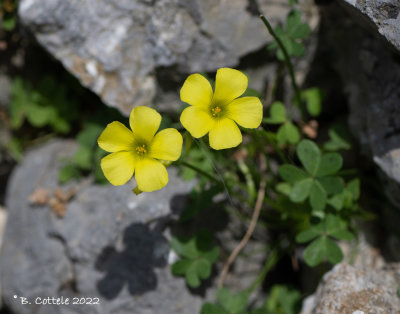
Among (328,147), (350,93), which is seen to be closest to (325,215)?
(328,147)

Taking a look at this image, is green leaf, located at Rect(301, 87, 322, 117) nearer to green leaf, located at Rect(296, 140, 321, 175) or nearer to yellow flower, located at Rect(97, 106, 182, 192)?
green leaf, located at Rect(296, 140, 321, 175)

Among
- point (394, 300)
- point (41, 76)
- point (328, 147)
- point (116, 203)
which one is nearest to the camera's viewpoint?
point (394, 300)

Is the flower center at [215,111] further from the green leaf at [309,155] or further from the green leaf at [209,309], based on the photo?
the green leaf at [209,309]

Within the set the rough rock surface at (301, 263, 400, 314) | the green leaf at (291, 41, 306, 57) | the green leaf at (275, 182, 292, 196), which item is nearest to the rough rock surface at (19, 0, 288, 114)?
the green leaf at (291, 41, 306, 57)

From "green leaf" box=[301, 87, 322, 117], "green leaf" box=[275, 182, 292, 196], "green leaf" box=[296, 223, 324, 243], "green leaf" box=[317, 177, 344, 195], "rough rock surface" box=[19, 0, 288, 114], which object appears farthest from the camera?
"green leaf" box=[301, 87, 322, 117]

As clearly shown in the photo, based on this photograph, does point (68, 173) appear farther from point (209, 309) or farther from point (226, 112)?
point (226, 112)

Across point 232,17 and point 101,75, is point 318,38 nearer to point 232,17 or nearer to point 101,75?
point 232,17
